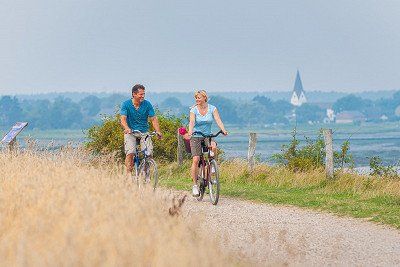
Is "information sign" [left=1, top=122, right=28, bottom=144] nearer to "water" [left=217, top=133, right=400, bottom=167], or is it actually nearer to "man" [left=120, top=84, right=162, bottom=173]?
"water" [left=217, top=133, right=400, bottom=167]

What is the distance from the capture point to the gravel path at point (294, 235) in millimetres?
9734

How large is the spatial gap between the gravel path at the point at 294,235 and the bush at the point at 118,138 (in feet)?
35.3

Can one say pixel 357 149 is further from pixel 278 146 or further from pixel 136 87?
pixel 136 87

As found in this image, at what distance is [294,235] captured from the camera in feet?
41.1

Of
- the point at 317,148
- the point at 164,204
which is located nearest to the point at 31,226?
the point at 164,204

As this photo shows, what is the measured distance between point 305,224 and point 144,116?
3451mm

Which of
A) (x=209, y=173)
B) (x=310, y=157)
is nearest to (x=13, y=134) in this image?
(x=310, y=157)

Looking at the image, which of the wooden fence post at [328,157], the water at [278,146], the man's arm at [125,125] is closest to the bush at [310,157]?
the water at [278,146]

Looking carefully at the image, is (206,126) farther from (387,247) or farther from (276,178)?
(276,178)

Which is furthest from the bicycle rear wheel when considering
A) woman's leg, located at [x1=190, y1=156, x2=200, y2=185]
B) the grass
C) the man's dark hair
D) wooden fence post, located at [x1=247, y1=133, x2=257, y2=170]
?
wooden fence post, located at [x1=247, y1=133, x2=257, y2=170]

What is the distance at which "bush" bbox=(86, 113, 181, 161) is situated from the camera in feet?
92.8

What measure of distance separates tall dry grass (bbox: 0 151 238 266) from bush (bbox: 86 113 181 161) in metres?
16.6

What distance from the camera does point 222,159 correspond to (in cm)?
2798

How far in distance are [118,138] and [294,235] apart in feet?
53.2
